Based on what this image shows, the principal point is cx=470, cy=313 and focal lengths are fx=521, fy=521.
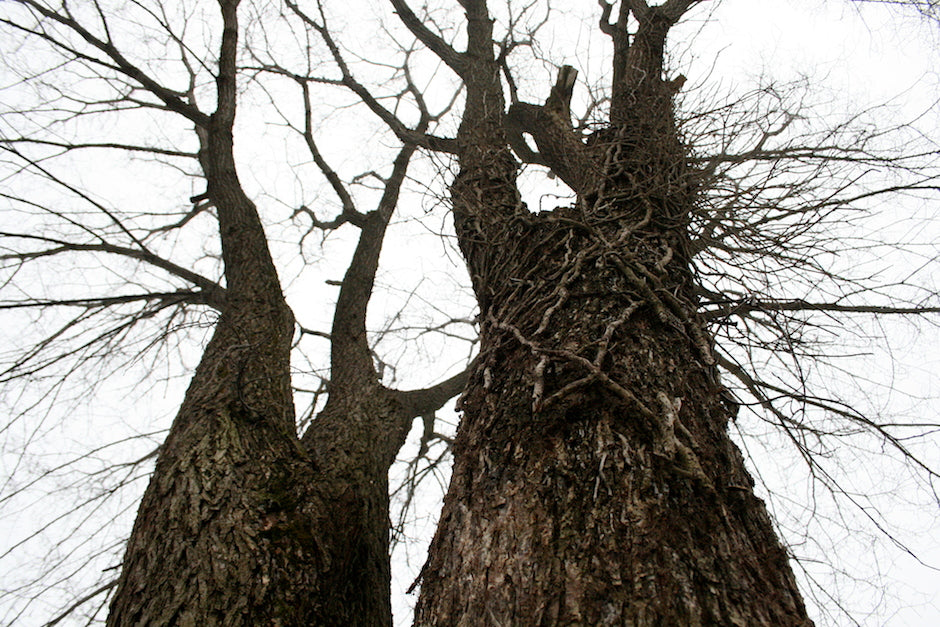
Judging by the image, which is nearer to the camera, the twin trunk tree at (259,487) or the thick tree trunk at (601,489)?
the thick tree trunk at (601,489)

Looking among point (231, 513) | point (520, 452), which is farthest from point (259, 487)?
point (520, 452)

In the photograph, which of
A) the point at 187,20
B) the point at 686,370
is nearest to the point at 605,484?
the point at 686,370

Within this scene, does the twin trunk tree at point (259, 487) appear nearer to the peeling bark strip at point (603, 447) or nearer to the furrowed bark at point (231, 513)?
the furrowed bark at point (231, 513)

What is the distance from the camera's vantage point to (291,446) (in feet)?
7.15

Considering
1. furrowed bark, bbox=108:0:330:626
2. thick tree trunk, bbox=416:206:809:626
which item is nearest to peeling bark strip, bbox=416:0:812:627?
thick tree trunk, bbox=416:206:809:626

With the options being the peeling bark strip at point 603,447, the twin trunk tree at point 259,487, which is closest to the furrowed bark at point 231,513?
the twin trunk tree at point 259,487

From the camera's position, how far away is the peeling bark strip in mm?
937

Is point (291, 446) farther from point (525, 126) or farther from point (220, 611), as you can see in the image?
point (525, 126)

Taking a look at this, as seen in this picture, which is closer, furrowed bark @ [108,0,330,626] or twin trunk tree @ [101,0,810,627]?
twin trunk tree @ [101,0,810,627]

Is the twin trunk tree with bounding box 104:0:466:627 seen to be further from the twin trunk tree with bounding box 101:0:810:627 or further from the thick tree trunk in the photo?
the thick tree trunk

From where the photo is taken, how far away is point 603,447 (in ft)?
3.85

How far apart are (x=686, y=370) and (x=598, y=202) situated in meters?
0.91

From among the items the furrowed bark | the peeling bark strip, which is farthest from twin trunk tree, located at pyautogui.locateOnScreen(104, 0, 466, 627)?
the peeling bark strip

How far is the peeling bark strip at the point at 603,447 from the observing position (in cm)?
94
